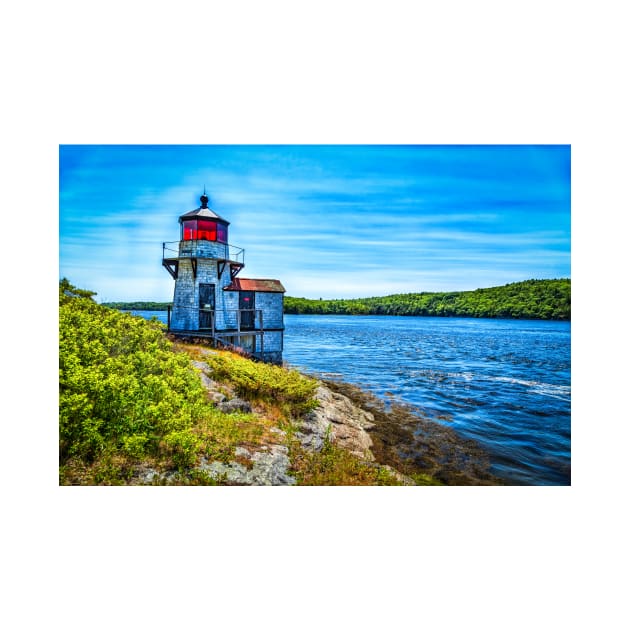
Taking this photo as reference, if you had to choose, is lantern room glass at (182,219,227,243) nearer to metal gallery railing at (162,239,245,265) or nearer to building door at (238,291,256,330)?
metal gallery railing at (162,239,245,265)

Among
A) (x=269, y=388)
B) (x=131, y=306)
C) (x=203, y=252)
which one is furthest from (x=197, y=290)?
(x=269, y=388)

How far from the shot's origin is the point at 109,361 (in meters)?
4.33

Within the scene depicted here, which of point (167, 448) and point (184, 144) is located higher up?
point (184, 144)

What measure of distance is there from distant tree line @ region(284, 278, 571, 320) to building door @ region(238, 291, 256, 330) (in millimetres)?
3604

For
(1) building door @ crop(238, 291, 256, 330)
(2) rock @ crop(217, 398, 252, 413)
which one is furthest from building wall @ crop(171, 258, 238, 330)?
(2) rock @ crop(217, 398, 252, 413)

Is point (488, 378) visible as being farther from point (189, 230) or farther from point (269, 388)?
point (189, 230)

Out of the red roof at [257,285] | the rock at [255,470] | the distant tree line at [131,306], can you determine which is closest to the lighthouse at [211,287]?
the red roof at [257,285]

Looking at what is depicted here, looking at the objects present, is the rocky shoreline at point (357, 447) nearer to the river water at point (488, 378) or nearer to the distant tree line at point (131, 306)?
the river water at point (488, 378)

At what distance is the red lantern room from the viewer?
934 centimetres

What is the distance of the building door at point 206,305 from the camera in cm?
1045
